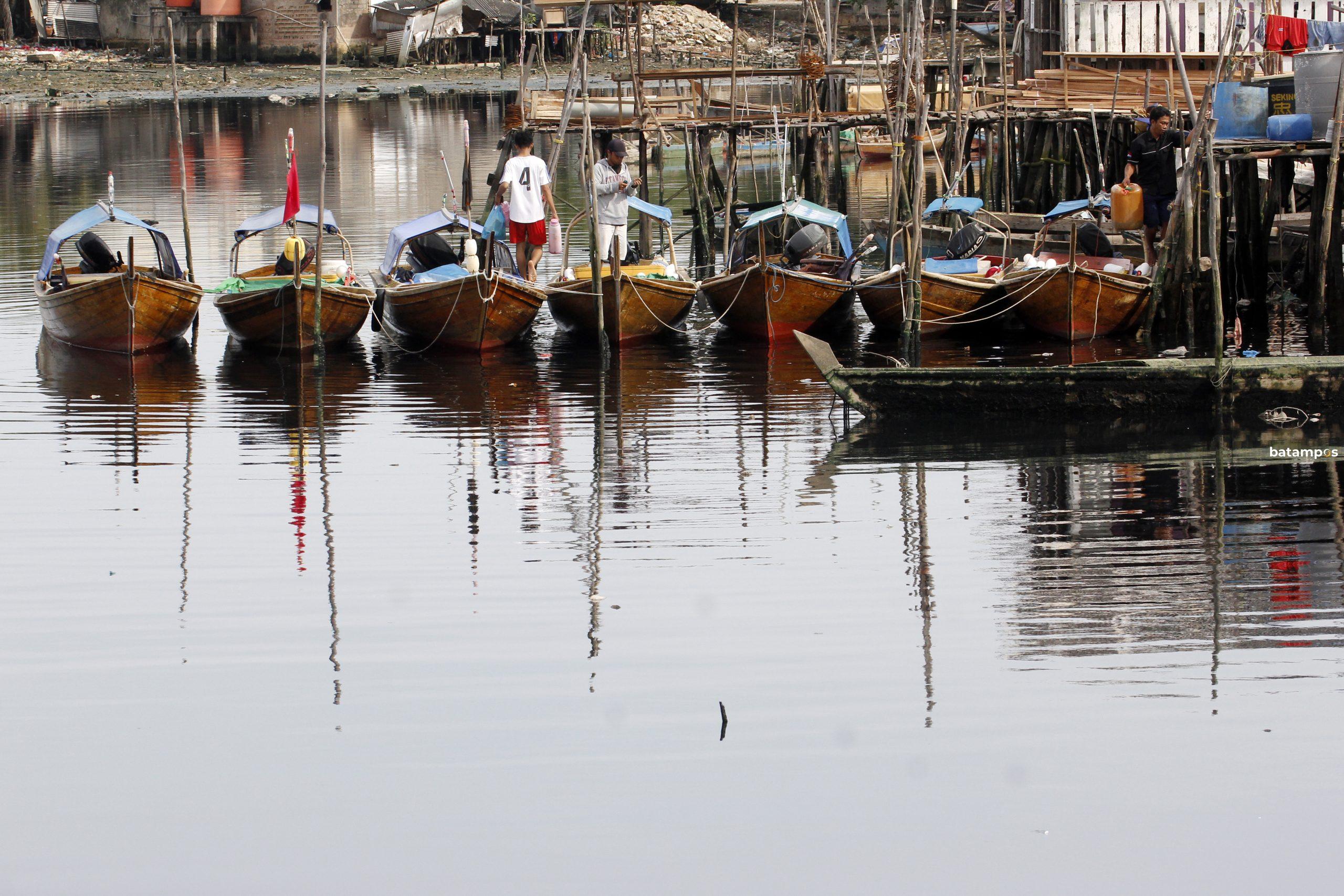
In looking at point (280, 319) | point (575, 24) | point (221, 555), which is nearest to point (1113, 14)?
point (280, 319)

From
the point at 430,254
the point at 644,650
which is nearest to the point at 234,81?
the point at 430,254

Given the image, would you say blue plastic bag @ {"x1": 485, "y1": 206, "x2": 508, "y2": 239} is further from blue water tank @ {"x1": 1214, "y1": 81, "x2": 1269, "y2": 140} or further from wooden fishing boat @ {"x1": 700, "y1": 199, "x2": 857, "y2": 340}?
blue water tank @ {"x1": 1214, "y1": 81, "x2": 1269, "y2": 140}

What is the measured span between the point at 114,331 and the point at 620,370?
523cm

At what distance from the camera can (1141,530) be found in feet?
33.2

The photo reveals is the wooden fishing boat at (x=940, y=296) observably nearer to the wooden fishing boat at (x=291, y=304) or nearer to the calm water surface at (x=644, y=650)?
the calm water surface at (x=644, y=650)

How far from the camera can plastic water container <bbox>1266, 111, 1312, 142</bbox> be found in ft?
56.0

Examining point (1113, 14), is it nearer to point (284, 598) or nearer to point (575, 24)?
point (284, 598)

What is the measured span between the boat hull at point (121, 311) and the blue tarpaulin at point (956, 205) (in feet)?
30.1

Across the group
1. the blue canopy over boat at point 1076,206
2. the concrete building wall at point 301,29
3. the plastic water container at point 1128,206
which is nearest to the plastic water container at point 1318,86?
the plastic water container at point 1128,206

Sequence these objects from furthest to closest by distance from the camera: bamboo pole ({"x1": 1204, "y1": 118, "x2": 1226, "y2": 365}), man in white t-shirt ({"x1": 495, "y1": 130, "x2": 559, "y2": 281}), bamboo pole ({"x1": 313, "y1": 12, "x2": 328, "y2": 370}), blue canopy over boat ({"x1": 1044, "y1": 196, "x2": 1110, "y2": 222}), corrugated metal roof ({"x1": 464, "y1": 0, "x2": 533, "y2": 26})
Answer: corrugated metal roof ({"x1": 464, "y1": 0, "x2": 533, "y2": 26})
blue canopy over boat ({"x1": 1044, "y1": 196, "x2": 1110, "y2": 222})
man in white t-shirt ({"x1": 495, "y1": 130, "x2": 559, "y2": 281})
bamboo pole ({"x1": 313, "y1": 12, "x2": 328, "y2": 370})
bamboo pole ({"x1": 1204, "y1": 118, "x2": 1226, "y2": 365})

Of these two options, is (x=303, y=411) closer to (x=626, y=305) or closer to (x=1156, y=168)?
(x=626, y=305)

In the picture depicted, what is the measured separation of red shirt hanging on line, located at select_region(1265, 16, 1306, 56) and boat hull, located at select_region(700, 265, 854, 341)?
6561 mm

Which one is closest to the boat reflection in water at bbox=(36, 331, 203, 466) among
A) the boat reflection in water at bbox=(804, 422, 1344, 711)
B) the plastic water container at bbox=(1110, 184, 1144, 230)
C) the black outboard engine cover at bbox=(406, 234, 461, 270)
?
the black outboard engine cover at bbox=(406, 234, 461, 270)

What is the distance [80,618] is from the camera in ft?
27.9
